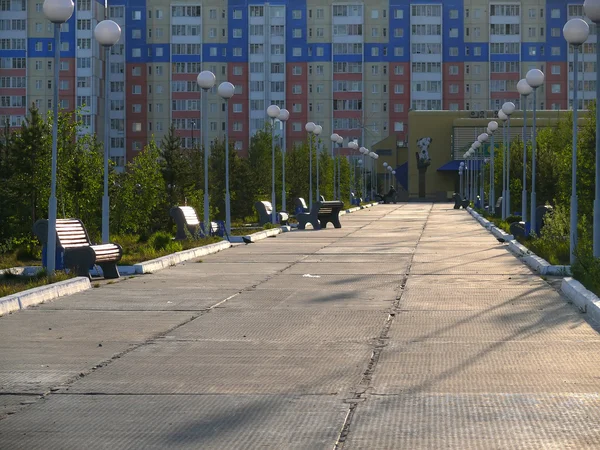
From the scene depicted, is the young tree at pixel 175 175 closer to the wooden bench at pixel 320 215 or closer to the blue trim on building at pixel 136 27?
the wooden bench at pixel 320 215

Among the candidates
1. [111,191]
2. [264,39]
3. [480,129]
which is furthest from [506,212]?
[264,39]

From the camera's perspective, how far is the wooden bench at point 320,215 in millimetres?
39719

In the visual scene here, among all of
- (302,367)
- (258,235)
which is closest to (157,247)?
(258,235)

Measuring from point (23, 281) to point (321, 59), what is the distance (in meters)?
114

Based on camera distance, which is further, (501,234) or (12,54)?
(12,54)

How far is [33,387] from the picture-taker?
27.2 feet

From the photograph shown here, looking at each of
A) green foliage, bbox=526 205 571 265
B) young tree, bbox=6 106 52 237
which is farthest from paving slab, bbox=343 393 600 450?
young tree, bbox=6 106 52 237

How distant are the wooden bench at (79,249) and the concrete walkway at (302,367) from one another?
46cm

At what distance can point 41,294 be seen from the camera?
14.3m

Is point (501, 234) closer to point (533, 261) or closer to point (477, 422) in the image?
point (533, 261)

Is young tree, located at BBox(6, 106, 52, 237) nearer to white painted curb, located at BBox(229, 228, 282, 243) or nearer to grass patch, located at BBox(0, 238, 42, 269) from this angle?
grass patch, located at BBox(0, 238, 42, 269)

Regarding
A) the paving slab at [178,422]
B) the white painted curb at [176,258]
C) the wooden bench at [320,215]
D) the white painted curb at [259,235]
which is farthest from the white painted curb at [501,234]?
the paving slab at [178,422]

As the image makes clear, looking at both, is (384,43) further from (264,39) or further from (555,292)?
(555,292)

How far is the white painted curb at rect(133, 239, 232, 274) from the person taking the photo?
1905 centimetres
